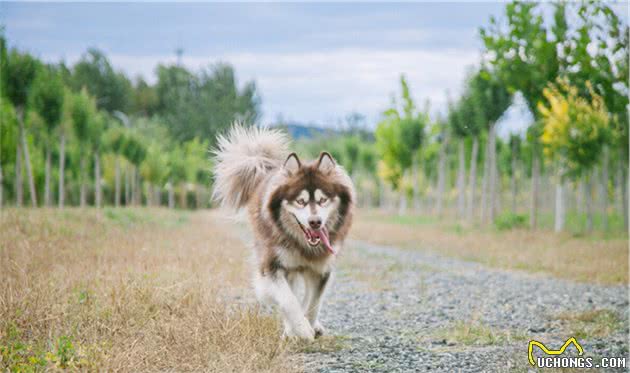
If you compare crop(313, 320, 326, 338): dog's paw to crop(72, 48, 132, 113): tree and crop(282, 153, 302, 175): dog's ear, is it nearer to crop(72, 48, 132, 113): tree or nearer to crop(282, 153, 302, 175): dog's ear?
crop(282, 153, 302, 175): dog's ear

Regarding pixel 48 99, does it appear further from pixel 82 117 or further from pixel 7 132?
A: pixel 82 117

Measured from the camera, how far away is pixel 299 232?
6.36m

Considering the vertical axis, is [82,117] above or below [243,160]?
above

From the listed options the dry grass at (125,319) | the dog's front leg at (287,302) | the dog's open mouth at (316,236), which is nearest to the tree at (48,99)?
the dry grass at (125,319)

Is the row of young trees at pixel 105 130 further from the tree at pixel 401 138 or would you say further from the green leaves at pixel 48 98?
the tree at pixel 401 138

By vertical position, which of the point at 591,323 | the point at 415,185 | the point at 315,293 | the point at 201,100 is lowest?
the point at 591,323

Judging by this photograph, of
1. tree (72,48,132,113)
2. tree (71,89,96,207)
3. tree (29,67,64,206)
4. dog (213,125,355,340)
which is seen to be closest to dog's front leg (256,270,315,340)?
dog (213,125,355,340)

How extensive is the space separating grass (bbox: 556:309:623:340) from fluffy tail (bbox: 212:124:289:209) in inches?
159

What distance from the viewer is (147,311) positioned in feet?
21.6

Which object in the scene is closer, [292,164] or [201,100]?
[292,164]

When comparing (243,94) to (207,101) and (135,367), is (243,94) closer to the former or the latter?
(207,101)

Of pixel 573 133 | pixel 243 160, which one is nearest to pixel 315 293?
pixel 243 160

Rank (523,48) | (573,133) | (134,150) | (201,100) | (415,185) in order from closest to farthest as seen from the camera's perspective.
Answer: (523,48), (573,133), (415,185), (134,150), (201,100)

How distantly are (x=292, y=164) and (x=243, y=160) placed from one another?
6.13ft
